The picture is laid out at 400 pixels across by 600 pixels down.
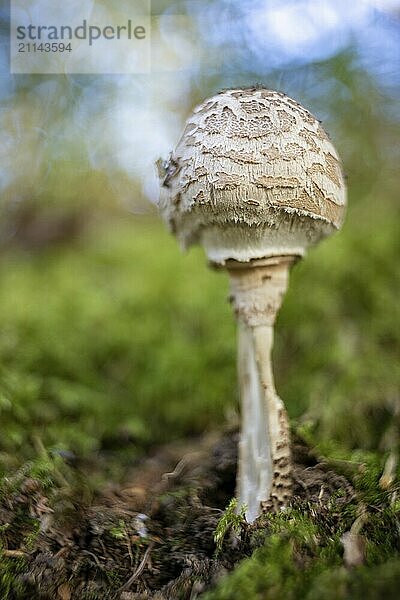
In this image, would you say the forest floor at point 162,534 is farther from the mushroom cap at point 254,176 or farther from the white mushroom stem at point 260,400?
the mushroom cap at point 254,176

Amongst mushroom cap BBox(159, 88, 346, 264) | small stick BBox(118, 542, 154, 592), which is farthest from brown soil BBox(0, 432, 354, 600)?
mushroom cap BBox(159, 88, 346, 264)

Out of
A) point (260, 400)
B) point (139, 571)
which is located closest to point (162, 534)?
point (139, 571)

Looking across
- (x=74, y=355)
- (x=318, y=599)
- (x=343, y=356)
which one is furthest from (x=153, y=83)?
(x=318, y=599)

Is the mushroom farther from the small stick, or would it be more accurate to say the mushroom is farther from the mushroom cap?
the small stick

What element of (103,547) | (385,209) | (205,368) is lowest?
(103,547)

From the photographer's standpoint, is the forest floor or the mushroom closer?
the forest floor

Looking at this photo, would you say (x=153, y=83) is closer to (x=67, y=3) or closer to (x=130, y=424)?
(x=67, y=3)

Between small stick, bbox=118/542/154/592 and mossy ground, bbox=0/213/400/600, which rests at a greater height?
mossy ground, bbox=0/213/400/600

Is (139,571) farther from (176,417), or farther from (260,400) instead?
(176,417)
